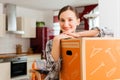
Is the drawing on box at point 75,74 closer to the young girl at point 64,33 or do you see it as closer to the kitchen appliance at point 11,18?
the young girl at point 64,33

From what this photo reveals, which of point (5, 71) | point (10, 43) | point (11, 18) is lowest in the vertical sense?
point (5, 71)

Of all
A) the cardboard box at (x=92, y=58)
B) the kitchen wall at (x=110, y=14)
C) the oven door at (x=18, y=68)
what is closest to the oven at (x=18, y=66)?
the oven door at (x=18, y=68)

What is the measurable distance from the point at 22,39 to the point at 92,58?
16.3ft

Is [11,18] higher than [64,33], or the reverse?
[11,18]

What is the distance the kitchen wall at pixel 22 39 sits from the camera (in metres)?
5.06

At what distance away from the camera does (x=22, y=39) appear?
5.54 m

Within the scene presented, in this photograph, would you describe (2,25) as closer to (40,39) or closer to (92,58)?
(40,39)

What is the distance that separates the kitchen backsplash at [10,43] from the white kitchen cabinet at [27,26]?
1.02 feet

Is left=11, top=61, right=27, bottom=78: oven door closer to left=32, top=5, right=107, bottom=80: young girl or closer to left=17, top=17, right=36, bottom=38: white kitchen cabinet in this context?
left=17, top=17, right=36, bottom=38: white kitchen cabinet

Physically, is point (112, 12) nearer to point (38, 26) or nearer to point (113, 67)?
point (113, 67)

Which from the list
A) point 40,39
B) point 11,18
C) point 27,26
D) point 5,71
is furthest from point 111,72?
point 40,39

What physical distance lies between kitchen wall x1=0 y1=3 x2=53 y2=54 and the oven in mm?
624

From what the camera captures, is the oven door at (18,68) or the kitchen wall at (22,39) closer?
the oven door at (18,68)

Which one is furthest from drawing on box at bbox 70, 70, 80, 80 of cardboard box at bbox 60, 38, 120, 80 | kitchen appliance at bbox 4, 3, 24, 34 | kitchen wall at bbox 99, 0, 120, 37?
kitchen appliance at bbox 4, 3, 24, 34
